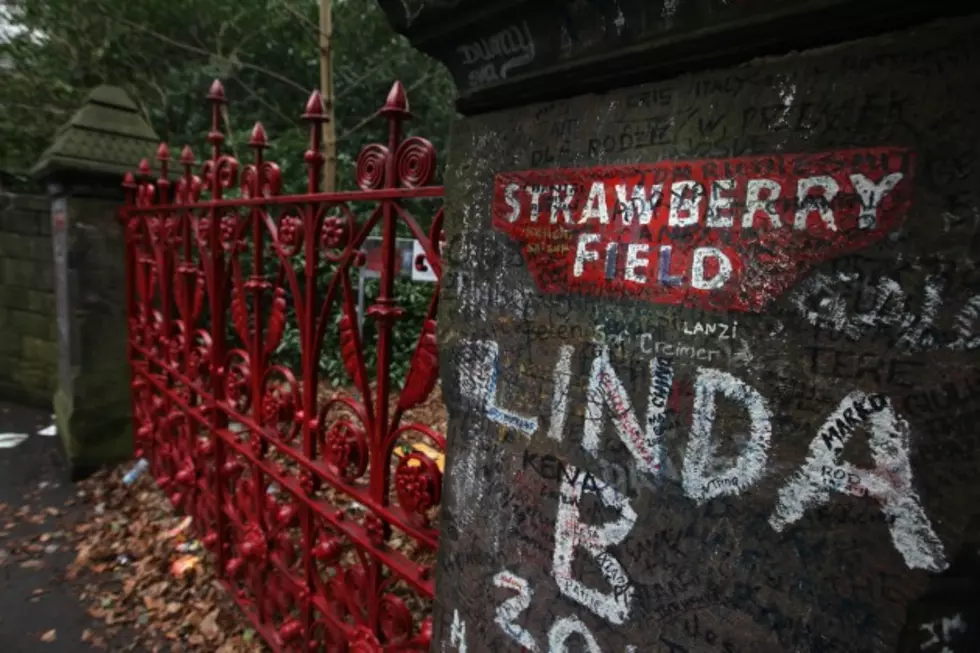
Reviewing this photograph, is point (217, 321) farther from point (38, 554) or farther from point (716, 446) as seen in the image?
point (716, 446)

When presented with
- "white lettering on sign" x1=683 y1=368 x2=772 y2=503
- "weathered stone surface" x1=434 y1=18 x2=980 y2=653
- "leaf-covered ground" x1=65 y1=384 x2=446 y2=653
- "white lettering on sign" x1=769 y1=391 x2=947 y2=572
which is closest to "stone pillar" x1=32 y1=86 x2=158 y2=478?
"leaf-covered ground" x1=65 y1=384 x2=446 y2=653

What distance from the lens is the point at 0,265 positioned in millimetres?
5914

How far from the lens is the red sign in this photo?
784 millimetres

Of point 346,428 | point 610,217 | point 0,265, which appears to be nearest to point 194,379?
point 346,428

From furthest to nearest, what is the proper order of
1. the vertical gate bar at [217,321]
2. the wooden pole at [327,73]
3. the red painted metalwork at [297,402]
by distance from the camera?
the wooden pole at [327,73] → the vertical gate bar at [217,321] → the red painted metalwork at [297,402]

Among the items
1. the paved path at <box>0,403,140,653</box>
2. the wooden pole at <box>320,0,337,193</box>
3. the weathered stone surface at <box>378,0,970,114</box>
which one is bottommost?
the paved path at <box>0,403,140,653</box>

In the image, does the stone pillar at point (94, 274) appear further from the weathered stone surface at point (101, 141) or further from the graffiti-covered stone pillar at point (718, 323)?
the graffiti-covered stone pillar at point (718, 323)

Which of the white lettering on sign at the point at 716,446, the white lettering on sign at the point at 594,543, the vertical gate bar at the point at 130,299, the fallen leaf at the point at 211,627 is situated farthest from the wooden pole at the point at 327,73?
the white lettering on sign at the point at 716,446

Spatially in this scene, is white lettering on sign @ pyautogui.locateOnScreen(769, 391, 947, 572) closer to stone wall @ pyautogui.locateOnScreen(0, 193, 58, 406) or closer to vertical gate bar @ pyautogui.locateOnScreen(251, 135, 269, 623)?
vertical gate bar @ pyautogui.locateOnScreen(251, 135, 269, 623)

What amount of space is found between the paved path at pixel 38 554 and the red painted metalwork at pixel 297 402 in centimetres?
62

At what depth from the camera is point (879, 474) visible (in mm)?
772

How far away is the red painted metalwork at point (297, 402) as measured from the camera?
1643 millimetres

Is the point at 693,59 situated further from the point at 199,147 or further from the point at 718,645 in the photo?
the point at 199,147

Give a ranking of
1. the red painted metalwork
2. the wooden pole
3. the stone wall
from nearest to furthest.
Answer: the red painted metalwork, the stone wall, the wooden pole
